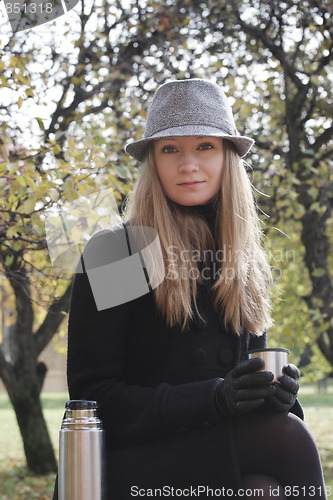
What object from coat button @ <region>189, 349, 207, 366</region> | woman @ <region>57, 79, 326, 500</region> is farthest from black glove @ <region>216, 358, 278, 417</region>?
coat button @ <region>189, 349, 207, 366</region>

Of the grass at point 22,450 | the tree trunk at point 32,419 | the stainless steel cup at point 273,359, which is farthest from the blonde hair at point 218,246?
the tree trunk at point 32,419

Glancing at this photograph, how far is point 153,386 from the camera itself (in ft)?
6.18

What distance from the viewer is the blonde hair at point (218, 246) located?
1971mm

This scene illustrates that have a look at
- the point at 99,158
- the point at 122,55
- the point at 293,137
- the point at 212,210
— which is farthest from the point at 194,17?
the point at 212,210

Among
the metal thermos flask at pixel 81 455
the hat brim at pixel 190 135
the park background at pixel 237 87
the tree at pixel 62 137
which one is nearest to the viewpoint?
the metal thermos flask at pixel 81 455

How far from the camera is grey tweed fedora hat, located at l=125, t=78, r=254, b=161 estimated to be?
2.03 metres

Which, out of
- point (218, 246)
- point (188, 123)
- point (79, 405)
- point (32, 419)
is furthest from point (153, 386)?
point (32, 419)

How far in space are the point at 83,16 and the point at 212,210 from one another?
10.6 ft

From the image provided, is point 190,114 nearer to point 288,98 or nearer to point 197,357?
point 197,357

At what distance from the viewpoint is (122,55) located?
5.03 metres

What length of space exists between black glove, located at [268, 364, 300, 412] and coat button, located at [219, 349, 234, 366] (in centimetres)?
28

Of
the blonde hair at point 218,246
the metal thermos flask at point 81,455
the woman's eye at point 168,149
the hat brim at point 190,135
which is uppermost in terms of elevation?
the hat brim at point 190,135

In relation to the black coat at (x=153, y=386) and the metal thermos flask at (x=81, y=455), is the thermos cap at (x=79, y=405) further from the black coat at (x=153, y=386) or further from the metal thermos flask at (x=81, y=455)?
the black coat at (x=153, y=386)

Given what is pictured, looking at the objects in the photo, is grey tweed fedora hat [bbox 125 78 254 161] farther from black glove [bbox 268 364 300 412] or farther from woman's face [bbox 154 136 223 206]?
black glove [bbox 268 364 300 412]
